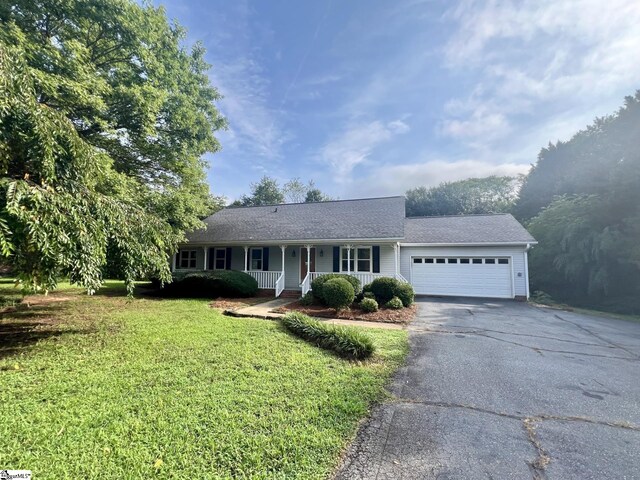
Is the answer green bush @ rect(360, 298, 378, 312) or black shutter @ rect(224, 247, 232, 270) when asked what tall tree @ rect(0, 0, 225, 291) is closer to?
black shutter @ rect(224, 247, 232, 270)

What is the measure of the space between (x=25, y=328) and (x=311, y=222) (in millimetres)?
11688

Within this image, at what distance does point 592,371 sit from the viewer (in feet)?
16.2

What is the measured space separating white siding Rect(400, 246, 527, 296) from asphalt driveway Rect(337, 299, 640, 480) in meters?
7.64

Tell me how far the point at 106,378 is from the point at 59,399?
0.64 metres

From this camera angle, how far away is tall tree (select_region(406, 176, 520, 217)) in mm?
34719

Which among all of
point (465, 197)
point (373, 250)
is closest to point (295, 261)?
point (373, 250)

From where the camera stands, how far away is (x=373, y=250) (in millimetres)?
13953

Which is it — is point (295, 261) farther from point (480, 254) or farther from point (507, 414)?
point (507, 414)

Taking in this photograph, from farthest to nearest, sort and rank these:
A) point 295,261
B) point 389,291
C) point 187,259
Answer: point 187,259 < point 295,261 < point 389,291

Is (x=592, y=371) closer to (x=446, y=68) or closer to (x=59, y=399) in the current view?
(x=59, y=399)

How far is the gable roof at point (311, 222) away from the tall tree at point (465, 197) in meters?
19.4

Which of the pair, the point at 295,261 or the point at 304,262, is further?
the point at 295,261

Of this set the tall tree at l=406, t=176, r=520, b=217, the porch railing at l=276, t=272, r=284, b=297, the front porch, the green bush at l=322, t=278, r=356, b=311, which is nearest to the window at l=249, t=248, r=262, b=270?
the front porch

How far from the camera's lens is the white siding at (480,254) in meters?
14.1
